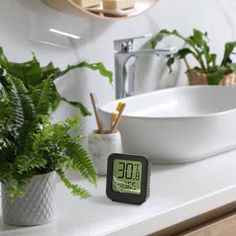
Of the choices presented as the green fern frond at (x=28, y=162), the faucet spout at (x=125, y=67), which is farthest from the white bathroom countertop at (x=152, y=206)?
the faucet spout at (x=125, y=67)

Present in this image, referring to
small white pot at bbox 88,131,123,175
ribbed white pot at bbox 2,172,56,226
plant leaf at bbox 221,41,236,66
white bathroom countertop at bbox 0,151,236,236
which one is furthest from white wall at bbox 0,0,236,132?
ribbed white pot at bbox 2,172,56,226

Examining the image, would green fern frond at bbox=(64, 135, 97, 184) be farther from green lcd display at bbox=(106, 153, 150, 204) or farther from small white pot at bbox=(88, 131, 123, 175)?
small white pot at bbox=(88, 131, 123, 175)

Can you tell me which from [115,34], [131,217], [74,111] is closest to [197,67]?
[115,34]

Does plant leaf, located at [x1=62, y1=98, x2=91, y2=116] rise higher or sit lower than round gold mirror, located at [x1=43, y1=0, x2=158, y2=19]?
lower

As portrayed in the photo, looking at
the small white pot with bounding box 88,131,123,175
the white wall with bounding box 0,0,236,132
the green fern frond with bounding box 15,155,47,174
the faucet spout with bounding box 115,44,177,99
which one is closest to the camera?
the green fern frond with bounding box 15,155,47,174

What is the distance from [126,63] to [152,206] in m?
0.73

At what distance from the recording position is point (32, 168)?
1.44 meters

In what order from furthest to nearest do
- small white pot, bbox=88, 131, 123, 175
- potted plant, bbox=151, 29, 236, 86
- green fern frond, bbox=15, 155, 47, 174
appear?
potted plant, bbox=151, 29, 236, 86 < small white pot, bbox=88, 131, 123, 175 < green fern frond, bbox=15, 155, 47, 174

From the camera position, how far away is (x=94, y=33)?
2197 millimetres

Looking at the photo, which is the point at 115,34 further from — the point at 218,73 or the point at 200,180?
the point at 200,180

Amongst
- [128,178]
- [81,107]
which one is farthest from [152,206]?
[81,107]

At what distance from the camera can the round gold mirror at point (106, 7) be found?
6.66 feet

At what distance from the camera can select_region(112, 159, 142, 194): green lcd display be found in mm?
1626

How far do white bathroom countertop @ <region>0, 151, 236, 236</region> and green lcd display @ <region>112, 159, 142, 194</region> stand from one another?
1.5 inches
